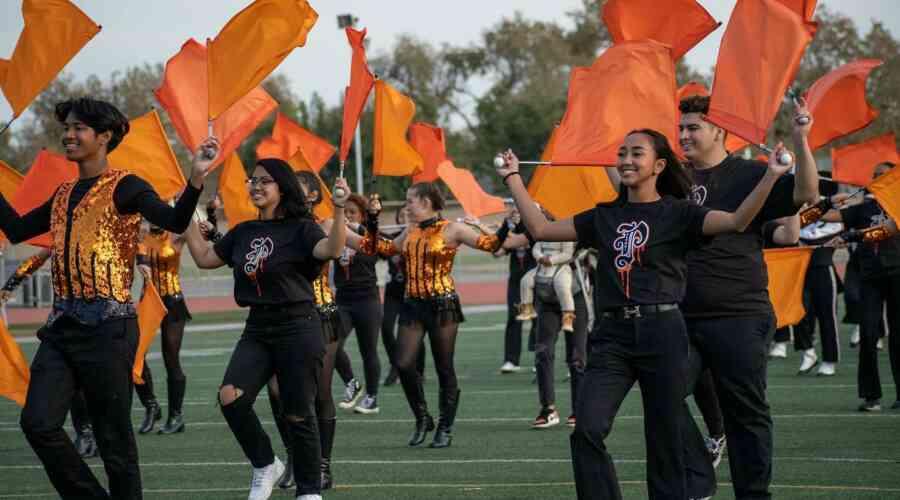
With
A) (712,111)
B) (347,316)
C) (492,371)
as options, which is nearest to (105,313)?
(712,111)

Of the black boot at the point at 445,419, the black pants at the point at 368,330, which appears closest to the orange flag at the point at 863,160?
the black pants at the point at 368,330

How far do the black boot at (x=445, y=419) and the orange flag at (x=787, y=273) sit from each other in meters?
2.49

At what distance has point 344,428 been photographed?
38.8ft

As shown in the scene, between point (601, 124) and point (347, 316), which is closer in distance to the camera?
point (601, 124)

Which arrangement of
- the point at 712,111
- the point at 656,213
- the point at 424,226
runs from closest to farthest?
the point at 656,213, the point at 712,111, the point at 424,226

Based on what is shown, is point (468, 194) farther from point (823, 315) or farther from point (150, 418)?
point (823, 315)

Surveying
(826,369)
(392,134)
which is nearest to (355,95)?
(392,134)

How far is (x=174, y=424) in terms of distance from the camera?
11.7 metres

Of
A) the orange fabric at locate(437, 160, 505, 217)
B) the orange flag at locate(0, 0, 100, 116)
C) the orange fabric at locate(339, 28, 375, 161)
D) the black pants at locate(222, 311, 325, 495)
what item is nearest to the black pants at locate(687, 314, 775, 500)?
the black pants at locate(222, 311, 325, 495)

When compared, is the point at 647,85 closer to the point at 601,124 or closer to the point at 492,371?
the point at 601,124

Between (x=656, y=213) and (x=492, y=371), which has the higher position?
(x=656, y=213)

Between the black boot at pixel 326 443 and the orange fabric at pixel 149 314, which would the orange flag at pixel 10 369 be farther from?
the black boot at pixel 326 443

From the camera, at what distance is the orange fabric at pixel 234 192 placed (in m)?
10.9

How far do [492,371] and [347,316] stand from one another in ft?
14.1
